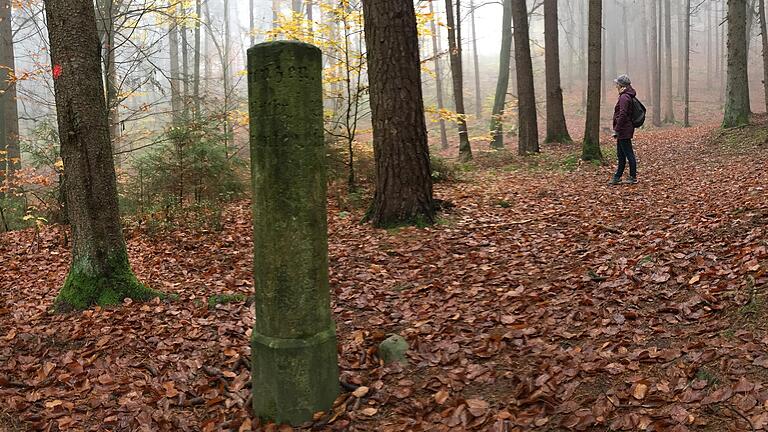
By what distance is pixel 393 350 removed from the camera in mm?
3867

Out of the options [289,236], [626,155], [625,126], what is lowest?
[289,236]

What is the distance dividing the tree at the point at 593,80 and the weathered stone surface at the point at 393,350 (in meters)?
9.16

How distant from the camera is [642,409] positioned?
2746mm

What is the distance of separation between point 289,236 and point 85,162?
9.16ft

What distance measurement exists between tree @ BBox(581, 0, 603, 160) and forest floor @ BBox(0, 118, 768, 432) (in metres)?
4.80

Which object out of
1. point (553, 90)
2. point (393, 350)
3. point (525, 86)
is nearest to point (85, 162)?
point (393, 350)

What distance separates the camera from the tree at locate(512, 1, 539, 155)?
13.8 meters

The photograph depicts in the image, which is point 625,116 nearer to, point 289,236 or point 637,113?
point 637,113

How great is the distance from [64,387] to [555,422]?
3.39m

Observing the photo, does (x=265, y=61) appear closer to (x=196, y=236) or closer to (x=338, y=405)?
(x=338, y=405)

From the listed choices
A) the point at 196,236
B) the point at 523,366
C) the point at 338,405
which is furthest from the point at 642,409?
the point at 196,236

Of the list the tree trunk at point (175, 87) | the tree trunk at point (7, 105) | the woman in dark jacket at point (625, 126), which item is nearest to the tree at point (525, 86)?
the woman in dark jacket at point (625, 126)

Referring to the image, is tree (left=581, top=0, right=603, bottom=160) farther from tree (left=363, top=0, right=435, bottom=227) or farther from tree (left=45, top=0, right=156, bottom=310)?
tree (left=45, top=0, right=156, bottom=310)

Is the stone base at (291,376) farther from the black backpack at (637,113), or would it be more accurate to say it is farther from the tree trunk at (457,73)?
the tree trunk at (457,73)
